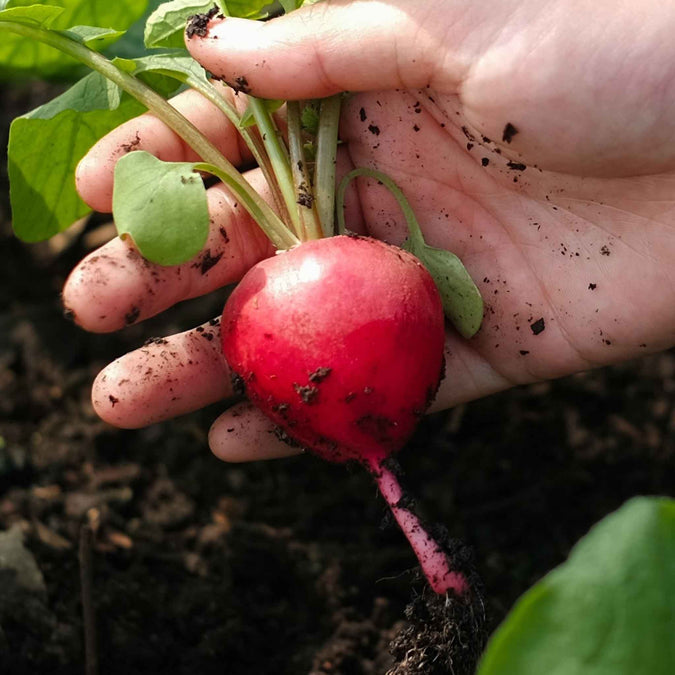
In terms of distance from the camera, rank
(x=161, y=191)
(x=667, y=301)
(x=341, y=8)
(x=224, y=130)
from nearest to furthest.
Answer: (x=161, y=191), (x=341, y=8), (x=667, y=301), (x=224, y=130)

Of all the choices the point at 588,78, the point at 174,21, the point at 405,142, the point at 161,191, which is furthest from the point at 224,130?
the point at 588,78

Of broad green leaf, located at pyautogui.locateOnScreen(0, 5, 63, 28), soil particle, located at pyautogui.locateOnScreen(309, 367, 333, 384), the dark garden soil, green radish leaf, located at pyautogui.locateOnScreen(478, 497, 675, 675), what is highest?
broad green leaf, located at pyautogui.locateOnScreen(0, 5, 63, 28)

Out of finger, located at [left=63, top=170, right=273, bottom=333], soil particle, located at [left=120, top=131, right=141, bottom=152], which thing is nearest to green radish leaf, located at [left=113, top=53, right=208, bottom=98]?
soil particle, located at [left=120, top=131, right=141, bottom=152]

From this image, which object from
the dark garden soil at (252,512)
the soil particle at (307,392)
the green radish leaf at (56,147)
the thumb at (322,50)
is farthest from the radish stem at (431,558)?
the green radish leaf at (56,147)

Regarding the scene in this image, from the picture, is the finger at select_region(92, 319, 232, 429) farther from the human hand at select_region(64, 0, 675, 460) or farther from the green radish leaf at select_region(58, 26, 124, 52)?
the green radish leaf at select_region(58, 26, 124, 52)

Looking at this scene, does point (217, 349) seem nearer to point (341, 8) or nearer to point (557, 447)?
point (341, 8)

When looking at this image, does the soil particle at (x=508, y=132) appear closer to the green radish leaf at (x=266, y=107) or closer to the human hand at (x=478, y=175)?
the human hand at (x=478, y=175)
